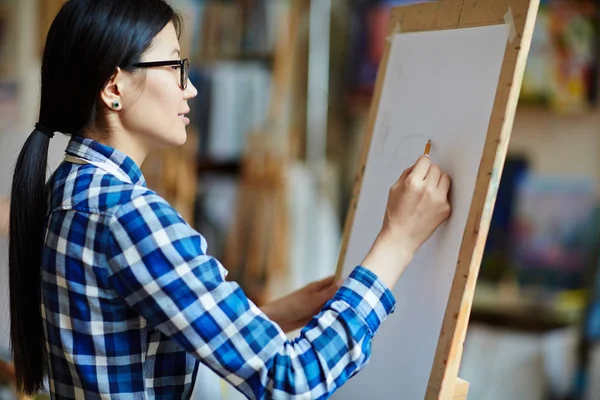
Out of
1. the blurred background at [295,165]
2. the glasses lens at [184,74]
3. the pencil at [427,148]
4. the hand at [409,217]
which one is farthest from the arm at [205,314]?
the blurred background at [295,165]

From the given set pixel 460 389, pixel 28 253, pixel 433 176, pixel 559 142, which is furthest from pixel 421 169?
pixel 559 142

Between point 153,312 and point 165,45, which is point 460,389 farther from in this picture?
point 165,45

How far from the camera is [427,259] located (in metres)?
1.09

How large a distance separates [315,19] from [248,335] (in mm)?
2865

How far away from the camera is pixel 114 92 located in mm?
968

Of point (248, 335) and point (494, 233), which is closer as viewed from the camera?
point (248, 335)

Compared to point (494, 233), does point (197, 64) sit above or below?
above

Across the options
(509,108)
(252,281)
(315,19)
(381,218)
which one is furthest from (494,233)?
(509,108)

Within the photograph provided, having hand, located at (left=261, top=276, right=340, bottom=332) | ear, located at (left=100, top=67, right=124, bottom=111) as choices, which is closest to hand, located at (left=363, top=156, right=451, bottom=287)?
hand, located at (left=261, top=276, right=340, bottom=332)

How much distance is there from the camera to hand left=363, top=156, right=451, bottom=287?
952 mm

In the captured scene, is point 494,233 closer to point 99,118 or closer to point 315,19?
point 315,19

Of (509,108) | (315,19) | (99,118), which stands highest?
(315,19)

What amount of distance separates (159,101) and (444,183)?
43 centimetres

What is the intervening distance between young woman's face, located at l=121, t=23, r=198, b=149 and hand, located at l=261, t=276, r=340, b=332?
41 centimetres
